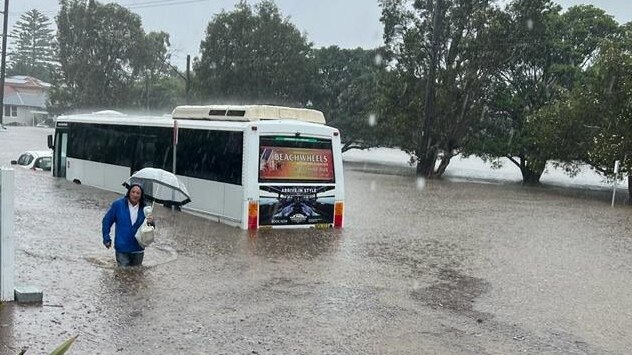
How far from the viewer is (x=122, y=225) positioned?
9.23m

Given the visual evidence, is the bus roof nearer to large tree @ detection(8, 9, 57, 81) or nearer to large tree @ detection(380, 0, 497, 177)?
large tree @ detection(380, 0, 497, 177)

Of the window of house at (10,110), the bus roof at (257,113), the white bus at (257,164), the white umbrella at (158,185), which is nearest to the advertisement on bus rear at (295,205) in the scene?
the white bus at (257,164)

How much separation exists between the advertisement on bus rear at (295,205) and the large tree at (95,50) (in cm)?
5615

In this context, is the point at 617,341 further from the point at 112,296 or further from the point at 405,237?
the point at 405,237

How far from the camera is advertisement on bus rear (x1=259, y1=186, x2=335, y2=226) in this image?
541 inches

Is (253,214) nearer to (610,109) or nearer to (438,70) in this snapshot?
(610,109)

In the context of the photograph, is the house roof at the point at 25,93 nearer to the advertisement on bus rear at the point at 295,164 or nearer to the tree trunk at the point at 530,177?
the tree trunk at the point at 530,177

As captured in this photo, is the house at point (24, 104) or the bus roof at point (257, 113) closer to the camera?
the bus roof at point (257, 113)

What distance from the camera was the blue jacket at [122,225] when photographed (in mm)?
9180

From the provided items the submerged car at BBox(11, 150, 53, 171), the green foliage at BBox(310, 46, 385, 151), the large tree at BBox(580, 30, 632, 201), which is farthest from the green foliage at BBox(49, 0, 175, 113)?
the large tree at BBox(580, 30, 632, 201)

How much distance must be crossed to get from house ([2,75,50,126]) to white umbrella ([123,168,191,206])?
88701 mm

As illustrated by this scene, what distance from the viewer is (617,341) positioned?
7.28 meters

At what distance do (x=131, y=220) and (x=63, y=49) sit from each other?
62.5m

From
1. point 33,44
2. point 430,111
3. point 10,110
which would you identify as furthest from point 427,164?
point 33,44
